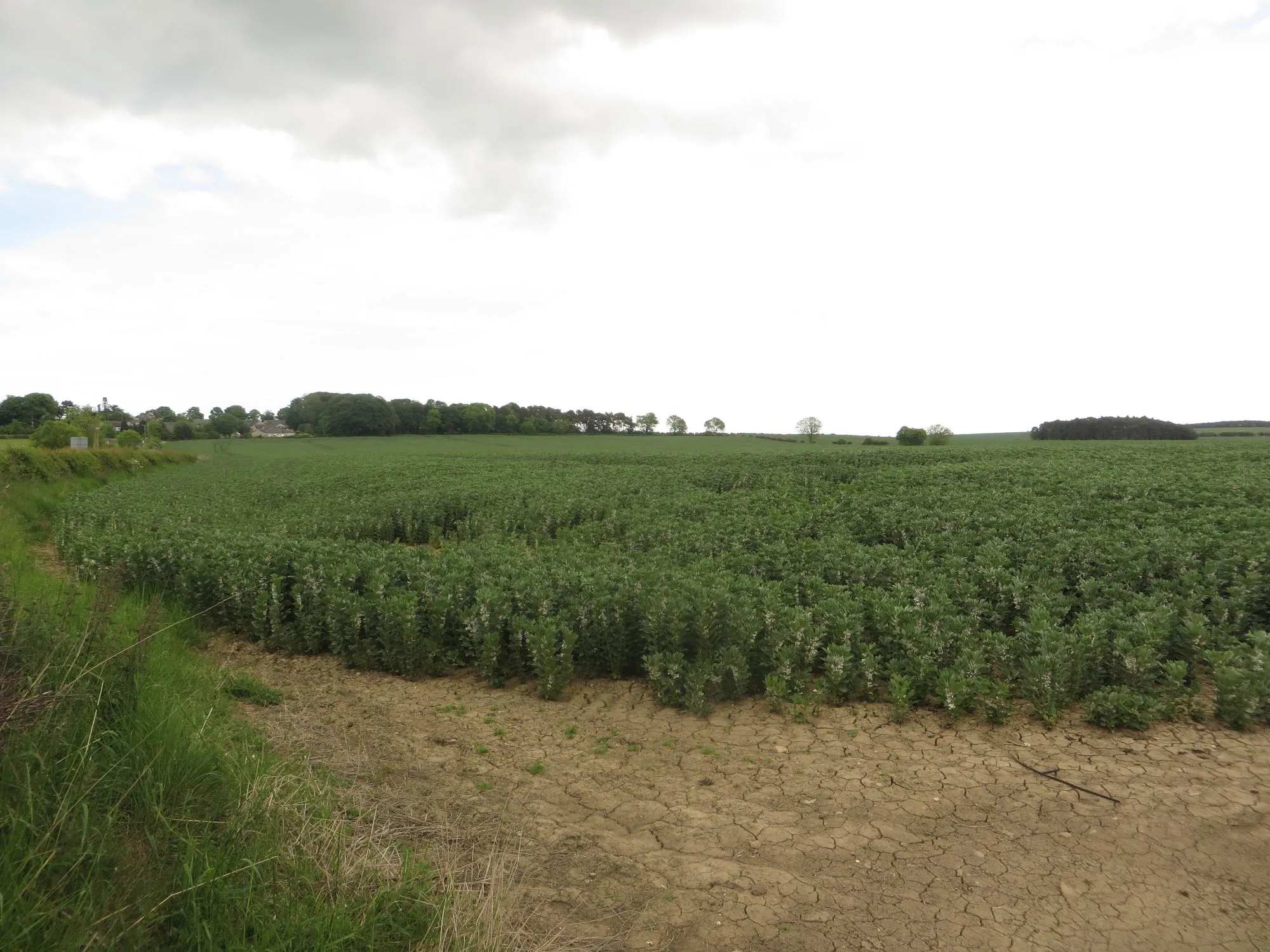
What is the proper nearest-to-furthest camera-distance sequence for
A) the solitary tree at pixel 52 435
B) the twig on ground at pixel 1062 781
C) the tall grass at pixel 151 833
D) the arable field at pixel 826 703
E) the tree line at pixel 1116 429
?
the tall grass at pixel 151 833, the arable field at pixel 826 703, the twig on ground at pixel 1062 781, the solitary tree at pixel 52 435, the tree line at pixel 1116 429

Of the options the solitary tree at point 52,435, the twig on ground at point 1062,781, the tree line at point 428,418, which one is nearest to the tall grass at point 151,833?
the twig on ground at point 1062,781

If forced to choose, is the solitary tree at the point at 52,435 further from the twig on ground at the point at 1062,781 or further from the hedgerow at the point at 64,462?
the twig on ground at the point at 1062,781

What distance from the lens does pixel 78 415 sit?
60.2 metres

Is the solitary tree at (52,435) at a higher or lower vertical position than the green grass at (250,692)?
higher

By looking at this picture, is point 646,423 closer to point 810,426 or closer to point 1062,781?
point 810,426

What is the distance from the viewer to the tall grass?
270 centimetres

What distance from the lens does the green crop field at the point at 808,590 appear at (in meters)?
6.78

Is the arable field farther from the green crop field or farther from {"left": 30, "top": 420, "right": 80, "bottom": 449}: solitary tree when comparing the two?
{"left": 30, "top": 420, "right": 80, "bottom": 449}: solitary tree

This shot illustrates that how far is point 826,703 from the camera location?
22.8 ft

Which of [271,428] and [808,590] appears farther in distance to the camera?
[271,428]

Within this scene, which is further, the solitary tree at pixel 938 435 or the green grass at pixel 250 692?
the solitary tree at pixel 938 435

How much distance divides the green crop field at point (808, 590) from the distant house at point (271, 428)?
117m

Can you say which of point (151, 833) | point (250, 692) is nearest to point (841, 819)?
point (151, 833)

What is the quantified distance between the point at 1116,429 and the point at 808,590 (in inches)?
3190
